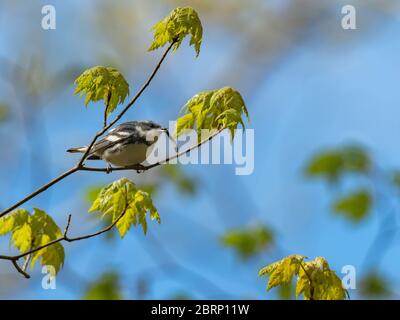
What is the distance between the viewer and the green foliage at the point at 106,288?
866 centimetres

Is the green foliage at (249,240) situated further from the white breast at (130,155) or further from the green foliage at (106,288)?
the white breast at (130,155)

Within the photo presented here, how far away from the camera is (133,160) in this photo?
21.2ft

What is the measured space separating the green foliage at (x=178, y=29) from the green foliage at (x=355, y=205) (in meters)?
5.02

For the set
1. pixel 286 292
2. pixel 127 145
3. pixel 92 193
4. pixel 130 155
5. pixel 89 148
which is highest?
pixel 127 145

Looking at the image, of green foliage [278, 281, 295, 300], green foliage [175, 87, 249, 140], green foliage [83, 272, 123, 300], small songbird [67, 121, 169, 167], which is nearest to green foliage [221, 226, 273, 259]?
green foliage [278, 281, 295, 300]

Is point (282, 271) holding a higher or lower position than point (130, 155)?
lower

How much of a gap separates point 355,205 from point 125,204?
17.6ft

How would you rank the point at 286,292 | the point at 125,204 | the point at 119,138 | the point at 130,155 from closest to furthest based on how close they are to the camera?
1. the point at 125,204
2. the point at 130,155
3. the point at 119,138
4. the point at 286,292

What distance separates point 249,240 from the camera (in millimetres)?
9516

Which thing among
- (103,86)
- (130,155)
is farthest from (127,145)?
(103,86)

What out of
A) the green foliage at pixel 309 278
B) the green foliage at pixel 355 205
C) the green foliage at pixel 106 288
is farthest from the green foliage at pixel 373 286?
the green foliage at pixel 309 278

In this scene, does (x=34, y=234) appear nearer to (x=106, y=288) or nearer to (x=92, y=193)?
(x=92, y=193)

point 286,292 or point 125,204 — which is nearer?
point 125,204
